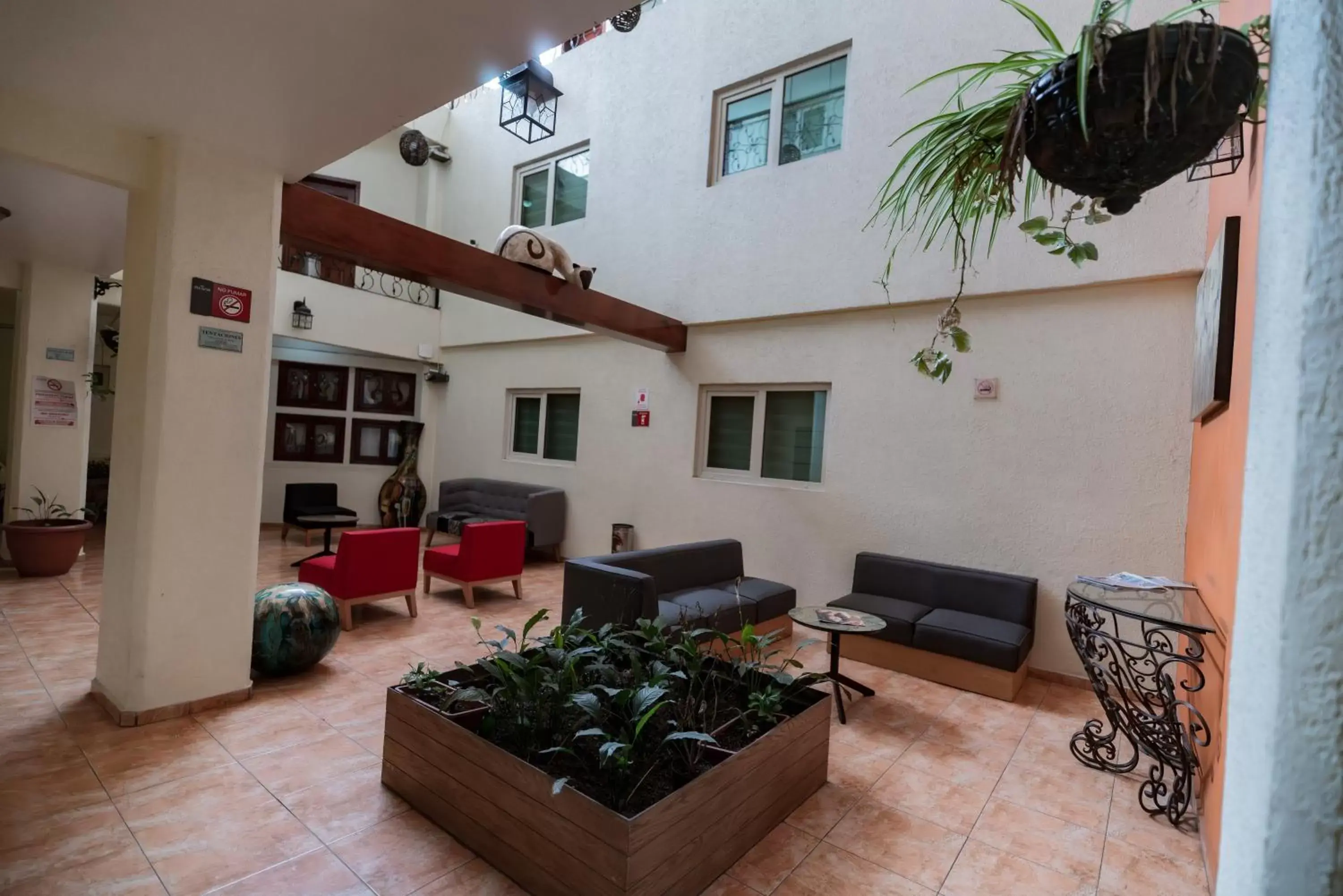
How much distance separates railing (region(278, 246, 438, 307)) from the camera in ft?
25.2

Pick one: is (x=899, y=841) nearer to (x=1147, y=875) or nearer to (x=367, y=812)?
(x=1147, y=875)

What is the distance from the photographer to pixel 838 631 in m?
3.41

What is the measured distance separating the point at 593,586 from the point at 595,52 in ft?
20.4

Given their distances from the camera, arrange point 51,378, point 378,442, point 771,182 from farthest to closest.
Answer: point 378,442 → point 771,182 → point 51,378

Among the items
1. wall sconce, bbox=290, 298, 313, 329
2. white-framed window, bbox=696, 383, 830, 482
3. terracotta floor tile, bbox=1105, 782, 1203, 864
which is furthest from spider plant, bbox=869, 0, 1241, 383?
wall sconce, bbox=290, 298, 313, 329

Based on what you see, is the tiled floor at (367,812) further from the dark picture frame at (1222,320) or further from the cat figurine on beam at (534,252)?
the cat figurine on beam at (534,252)

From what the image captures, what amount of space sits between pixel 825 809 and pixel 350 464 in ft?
26.7

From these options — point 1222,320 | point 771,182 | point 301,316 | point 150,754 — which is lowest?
point 150,754

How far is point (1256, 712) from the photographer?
0.61m

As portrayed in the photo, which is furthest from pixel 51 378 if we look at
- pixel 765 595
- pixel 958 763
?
pixel 958 763

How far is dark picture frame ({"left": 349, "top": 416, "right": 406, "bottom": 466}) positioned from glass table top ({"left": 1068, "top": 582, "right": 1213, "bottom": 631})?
844cm

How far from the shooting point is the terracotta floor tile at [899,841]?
2.18 m

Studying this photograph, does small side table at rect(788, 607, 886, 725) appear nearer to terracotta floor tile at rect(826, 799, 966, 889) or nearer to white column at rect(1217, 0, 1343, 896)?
terracotta floor tile at rect(826, 799, 966, 889)

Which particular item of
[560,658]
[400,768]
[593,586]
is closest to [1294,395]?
[560,658]
